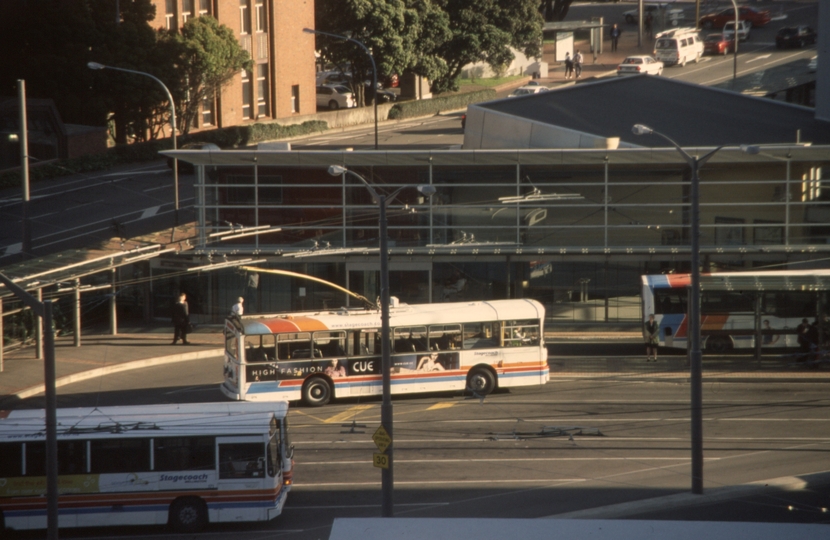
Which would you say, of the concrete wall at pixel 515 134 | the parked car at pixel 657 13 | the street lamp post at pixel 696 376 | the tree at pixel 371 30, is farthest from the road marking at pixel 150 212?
the parked car at pixel 657 13

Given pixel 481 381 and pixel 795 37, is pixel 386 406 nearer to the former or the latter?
pixel 481 381

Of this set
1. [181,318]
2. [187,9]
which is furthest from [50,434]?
[187,9]

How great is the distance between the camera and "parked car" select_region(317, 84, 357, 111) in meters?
72.6

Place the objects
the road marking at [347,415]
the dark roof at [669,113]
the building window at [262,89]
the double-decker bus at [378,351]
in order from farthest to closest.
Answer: the building window at [262,89]
the dark roof at [669,113]
the double-decker bus at [378,351]
the road marking at [347,415]

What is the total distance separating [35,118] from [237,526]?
37.4 meters

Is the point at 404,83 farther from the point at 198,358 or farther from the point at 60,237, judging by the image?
the point at 198,358

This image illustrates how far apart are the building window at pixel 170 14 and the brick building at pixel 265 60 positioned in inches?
2.3

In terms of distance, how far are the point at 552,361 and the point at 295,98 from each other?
4135cm

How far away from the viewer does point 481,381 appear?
27000 mm

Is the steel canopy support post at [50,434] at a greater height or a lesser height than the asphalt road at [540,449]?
greater

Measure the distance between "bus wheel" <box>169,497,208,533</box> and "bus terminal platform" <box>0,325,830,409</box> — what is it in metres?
9.78

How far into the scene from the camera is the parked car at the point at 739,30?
266 ft

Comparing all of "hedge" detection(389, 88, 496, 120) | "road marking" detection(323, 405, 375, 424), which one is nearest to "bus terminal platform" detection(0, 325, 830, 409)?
"road marking" detection(323, 405, 375, 424)

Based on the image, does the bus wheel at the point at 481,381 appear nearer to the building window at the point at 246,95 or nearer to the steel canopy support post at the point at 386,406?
the steel canopy support post at the point at 386,406
